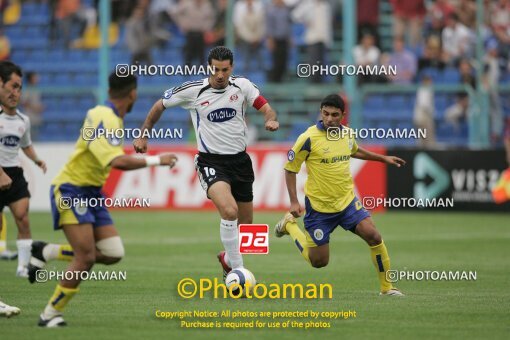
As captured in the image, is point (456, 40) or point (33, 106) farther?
point (33, 106)

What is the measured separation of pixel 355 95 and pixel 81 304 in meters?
13.8

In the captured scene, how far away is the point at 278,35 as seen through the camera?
25.4 meters

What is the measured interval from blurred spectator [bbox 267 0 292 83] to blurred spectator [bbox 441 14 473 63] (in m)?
3.74

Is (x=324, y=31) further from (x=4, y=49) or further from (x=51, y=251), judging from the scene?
(x=51, y=251)

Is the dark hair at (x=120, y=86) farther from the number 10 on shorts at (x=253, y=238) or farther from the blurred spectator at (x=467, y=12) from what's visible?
the blurred spectator at (x=467, y=12)

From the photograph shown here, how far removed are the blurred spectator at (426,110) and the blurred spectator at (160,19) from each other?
23.3 feet

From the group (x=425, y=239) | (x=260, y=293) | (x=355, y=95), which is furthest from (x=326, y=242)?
(x=355, y=95)

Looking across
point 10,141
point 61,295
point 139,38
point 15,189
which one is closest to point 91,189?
point 61,295

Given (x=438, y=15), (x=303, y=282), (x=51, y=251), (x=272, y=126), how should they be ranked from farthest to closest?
(x=438, y=15) → (x=303, y=282) → (x=51, y=251) → (x=272, y=126)

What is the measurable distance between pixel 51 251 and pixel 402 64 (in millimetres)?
14970

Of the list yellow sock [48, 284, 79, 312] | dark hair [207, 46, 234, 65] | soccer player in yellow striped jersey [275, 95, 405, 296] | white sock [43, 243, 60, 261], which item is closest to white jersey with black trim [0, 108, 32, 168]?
white sock [43, 243, 60, 261]

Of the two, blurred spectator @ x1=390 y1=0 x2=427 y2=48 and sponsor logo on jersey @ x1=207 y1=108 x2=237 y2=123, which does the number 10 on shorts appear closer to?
sponsor logo on jersey @ x1=207 y1=108 x2=237 y2=123

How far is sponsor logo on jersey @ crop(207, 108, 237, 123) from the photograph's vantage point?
38.9 ft

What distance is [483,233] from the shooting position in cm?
1958
